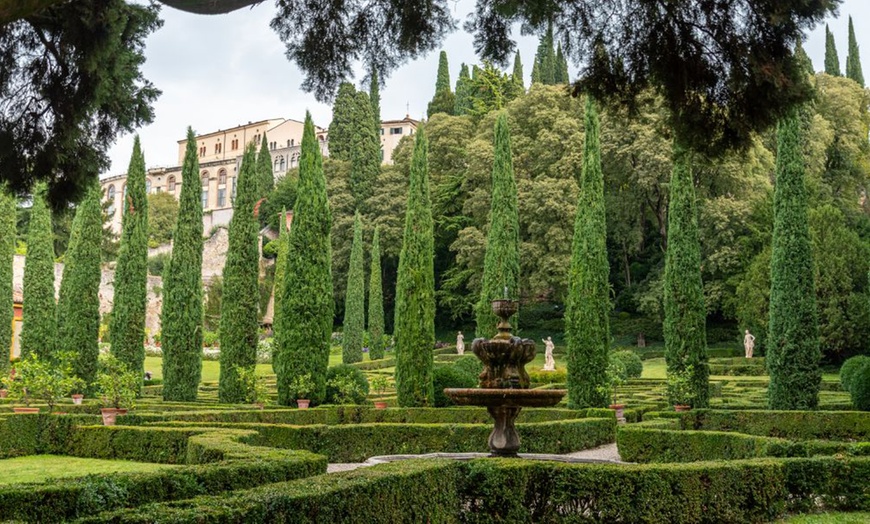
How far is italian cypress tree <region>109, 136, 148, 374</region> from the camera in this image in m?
22.0

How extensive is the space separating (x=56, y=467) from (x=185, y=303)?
9.53 meters

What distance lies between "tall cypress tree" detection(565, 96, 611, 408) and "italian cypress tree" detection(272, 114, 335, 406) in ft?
19.4

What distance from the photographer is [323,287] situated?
810 inches

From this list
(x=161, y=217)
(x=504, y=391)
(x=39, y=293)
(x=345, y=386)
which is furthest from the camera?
(x=161, y=217)

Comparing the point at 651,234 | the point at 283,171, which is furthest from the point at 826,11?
the point at 283,171

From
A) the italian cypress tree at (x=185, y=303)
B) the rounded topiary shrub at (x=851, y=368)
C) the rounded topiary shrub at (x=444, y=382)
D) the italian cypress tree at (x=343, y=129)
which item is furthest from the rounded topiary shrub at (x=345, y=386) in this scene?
the italian cypress tree at (x=343, y=129)

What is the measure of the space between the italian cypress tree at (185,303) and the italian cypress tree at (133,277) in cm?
89

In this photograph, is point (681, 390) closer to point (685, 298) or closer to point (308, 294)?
point (685, 298)

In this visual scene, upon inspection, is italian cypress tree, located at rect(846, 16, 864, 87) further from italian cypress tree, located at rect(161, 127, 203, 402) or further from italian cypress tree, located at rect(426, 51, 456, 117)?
italian cypress tree, located at rect(161, 127, 203, 402)

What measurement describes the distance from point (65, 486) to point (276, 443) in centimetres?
714

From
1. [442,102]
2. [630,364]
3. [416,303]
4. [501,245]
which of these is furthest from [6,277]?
[442,102]

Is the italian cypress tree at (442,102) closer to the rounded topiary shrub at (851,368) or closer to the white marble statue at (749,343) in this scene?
the white marble statue at (749,343)

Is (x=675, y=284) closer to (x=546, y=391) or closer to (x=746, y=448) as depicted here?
(x=746, y=448)

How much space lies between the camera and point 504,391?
31.8 ft
